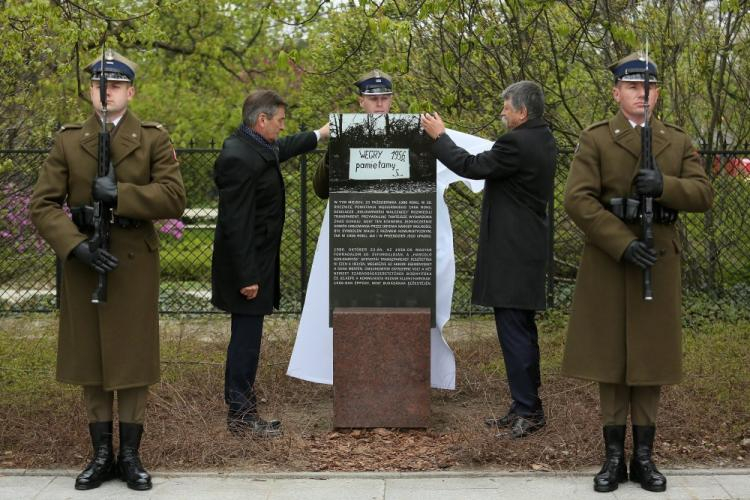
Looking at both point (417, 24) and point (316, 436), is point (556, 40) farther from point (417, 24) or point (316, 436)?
point (316, 436)

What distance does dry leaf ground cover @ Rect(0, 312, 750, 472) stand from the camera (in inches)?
245

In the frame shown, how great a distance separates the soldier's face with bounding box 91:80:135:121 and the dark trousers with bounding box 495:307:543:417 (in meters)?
2.41

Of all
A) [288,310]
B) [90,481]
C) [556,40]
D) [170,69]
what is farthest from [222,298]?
[170,69]

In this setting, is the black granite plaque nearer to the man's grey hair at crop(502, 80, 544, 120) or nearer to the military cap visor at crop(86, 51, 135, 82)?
the man's grey hair at crop(502, 80, 544, 120)

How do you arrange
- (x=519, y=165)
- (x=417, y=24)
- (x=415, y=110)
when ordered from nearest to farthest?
(x=519, y=165), (x=415, y=110), (x=417, y=24)

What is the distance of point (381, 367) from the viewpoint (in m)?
6.74

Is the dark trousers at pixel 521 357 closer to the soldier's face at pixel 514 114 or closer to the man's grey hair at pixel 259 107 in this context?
the soldier's face at pixel 514 114

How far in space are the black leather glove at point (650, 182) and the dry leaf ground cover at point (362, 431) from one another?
1.56m

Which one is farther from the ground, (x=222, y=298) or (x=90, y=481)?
(x=222, y=298)

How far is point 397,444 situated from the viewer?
21.7ft

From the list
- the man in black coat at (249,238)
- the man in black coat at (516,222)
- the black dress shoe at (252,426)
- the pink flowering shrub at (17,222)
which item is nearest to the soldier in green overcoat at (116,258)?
the man in black coat at (249,238)

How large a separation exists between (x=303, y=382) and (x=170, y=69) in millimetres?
12547

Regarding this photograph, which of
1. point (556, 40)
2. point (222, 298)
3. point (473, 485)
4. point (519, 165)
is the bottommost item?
point (473, 485)

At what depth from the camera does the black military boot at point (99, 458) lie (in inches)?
225
